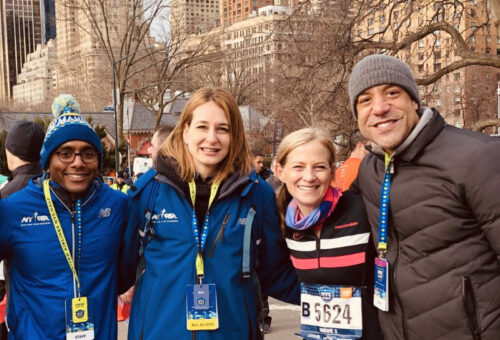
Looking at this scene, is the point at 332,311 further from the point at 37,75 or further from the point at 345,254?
the point at 37,75

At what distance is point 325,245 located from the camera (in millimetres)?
2869

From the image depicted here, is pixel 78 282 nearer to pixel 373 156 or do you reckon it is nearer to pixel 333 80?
pixel 373 156

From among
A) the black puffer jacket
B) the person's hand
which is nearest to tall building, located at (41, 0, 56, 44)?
the person's hand

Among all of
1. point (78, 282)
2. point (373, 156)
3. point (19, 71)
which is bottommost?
point (78, 282)

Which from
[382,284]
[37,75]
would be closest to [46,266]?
[382,284]

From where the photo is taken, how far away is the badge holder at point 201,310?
2.76m

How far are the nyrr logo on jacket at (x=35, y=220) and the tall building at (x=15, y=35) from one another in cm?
16294

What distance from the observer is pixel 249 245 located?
113 inches

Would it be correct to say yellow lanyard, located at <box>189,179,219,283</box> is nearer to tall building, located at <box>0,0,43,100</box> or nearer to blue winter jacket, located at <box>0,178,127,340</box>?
blue winter jacket, located at <box>0,178,127,340</box>

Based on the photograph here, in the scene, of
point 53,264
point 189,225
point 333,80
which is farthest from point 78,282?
point 333,80

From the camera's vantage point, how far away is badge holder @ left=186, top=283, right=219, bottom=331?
2756 mm

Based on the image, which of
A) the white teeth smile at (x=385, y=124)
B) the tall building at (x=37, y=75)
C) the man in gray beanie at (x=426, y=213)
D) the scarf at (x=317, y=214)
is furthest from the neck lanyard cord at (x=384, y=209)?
the tall building at (x=37, y=75)

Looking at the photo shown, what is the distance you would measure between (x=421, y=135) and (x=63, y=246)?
1.95 m

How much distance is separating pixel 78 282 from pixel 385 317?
1640 millimetres
